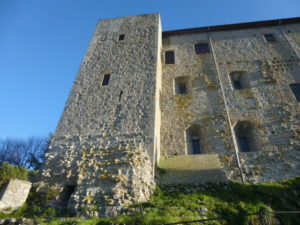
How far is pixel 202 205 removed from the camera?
21.3 feet

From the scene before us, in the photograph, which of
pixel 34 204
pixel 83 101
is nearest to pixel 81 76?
pixel 83 101

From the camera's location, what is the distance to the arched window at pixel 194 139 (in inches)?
406

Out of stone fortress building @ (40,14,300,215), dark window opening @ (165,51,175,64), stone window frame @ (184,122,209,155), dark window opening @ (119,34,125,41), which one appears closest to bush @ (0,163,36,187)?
stone fortress building @ (40,14,300,215)

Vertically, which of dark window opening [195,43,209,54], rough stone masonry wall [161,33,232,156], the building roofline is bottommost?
rough stone masonry wall [161,33,232,156]

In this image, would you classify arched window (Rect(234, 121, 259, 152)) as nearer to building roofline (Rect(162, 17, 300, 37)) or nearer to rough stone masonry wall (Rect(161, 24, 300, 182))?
rough stone masonry wall (Rect(161, 24, 300, 182))

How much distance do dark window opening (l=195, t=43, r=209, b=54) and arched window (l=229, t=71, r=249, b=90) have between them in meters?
2.76

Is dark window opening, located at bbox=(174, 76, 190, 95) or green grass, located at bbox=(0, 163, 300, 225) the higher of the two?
dark window opening, located at bbox=(174, 76, 190, 95)

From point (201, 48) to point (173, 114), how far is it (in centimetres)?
657

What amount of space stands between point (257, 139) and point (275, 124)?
1280 mm

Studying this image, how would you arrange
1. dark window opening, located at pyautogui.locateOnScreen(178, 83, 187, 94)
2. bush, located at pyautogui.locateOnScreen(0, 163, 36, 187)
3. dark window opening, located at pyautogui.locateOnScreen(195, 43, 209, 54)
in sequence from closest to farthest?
bush, located at pyautogui.locateOnScreen(0, 163, 36, 187), dark window opening, located at pyautogui.locateOnScreen(178, 83, 187, 94), dark window opening, located at pyautogui.locateOnScreen(195, 43, 209, 54)

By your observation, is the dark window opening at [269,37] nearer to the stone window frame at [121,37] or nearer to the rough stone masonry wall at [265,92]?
the rough stone masonry wall at [265,92]

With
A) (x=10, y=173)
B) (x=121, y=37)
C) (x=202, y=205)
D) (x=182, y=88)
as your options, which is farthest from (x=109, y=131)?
(x=121, y=37)

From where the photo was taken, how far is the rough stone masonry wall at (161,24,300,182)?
365 inches

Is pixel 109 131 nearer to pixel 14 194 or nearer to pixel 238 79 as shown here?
pixel 14 194
